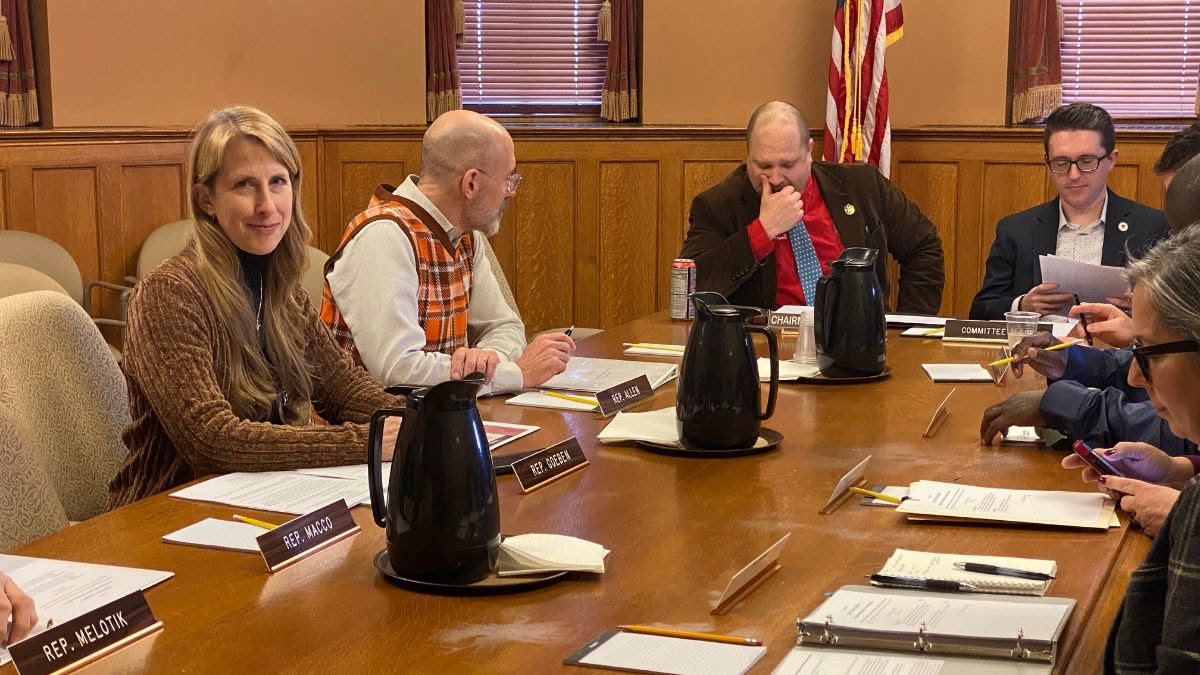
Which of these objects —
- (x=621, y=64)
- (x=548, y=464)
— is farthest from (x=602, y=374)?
(x=621, y=64)

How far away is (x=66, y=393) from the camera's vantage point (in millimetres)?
2414

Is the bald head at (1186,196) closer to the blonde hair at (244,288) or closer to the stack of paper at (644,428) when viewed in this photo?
the stack of paper at (644,428)

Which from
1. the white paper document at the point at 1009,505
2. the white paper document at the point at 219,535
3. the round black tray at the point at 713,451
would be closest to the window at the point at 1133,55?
the round black tray at the point at 713,451

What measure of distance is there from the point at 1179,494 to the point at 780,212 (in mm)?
2638

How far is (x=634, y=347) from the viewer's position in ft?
10.5

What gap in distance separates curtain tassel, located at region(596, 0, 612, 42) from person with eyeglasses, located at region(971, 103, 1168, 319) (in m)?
2.75

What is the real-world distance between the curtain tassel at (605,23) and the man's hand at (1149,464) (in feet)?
15.7

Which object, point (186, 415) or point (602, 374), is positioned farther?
point (602, 374)

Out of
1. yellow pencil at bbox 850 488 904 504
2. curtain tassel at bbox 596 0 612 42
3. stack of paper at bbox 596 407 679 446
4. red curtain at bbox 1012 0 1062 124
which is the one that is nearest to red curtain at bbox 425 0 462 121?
curtain tassel at bbox 596 0 612 42

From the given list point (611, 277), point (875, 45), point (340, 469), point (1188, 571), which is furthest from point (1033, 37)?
point (1188, 571)

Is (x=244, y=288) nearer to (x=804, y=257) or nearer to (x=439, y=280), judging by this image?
(x=439, y=280)

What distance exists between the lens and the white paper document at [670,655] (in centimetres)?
126

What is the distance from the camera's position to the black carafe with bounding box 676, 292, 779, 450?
2045 mm

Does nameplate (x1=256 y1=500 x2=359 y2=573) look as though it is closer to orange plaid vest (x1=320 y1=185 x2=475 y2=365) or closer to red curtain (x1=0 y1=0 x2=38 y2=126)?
orange plaid vest (x1=320 y1=185 x2=475 y2=365)
